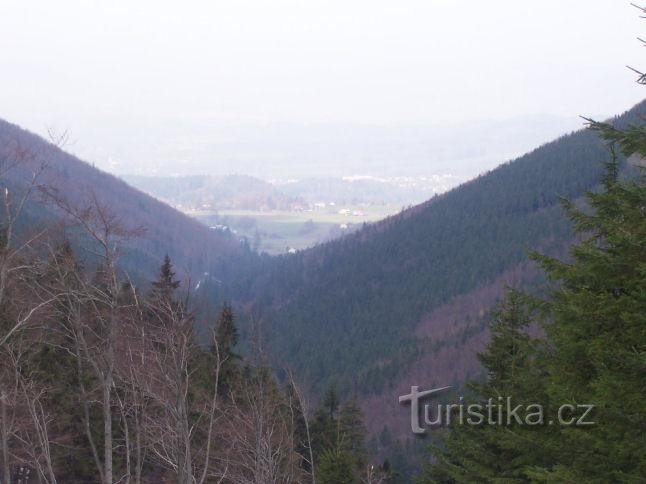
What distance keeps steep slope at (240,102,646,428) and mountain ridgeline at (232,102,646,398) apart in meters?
0.23

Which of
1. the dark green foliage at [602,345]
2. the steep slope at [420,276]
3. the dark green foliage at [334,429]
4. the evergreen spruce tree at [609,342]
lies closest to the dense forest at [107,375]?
the dark green foliage at [334,429]

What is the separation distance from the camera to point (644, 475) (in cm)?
573

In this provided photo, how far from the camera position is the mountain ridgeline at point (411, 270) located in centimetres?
9556

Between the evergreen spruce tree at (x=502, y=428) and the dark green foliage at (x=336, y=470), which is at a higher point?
the evergreen spruce tree at (x=502, y=428)

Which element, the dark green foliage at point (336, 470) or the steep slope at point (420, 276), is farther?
the steep slope at point (420, 276)

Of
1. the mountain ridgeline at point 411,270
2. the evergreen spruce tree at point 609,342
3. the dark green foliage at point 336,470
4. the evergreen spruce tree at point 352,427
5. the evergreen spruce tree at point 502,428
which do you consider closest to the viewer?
the evergreen spruce tree at point 609,342

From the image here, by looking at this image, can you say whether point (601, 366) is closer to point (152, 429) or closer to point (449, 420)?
point (449, 420)

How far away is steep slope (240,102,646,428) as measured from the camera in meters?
92.2

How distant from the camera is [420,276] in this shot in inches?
4847

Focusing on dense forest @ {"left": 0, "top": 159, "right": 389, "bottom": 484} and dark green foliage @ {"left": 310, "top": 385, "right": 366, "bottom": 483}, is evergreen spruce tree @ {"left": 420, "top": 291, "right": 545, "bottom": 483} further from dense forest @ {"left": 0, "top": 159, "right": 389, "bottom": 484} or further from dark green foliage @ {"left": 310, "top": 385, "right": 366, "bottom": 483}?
dark green foliage @ {"left": 310, "top": 385, "right": 366, "bottom": 483}

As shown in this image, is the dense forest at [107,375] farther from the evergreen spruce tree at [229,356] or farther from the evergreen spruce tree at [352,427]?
the evergreen spruce tree at [352,427]

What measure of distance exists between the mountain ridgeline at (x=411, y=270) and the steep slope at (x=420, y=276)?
0.23 metres

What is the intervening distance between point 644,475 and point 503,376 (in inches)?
213

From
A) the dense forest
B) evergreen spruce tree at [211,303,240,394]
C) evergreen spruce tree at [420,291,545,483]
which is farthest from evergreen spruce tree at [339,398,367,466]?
evergreen spruce tree at [420,291,545,483]
